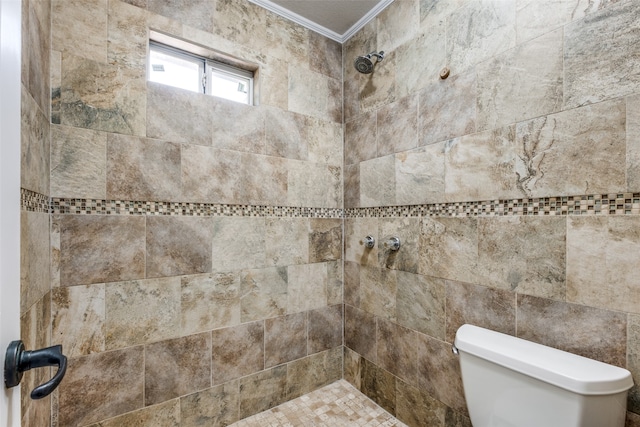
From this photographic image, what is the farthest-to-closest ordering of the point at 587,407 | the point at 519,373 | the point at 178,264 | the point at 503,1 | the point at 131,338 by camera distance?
the point at 178,264 → the point at 131,338 → the point at 503,1 → the point at 519,373 → the point at 587,407

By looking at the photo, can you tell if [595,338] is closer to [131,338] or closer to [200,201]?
[200,201]

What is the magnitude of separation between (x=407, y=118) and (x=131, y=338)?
5.88 ft

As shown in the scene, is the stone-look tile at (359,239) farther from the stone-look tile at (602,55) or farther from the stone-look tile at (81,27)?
the stone-look tile at (81,27)

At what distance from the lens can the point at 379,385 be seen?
178 centimetres

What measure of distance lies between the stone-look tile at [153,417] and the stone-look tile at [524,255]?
1600 mm

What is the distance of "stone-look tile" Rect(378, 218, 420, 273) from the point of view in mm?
1579

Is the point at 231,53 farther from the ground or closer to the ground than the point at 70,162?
farther from the ground

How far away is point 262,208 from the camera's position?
1.72 m

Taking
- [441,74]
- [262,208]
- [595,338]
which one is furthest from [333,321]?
[441,74]

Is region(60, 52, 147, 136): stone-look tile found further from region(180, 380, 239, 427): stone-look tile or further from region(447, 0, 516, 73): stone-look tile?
region(447, 0, 516, 73): stone-look tile

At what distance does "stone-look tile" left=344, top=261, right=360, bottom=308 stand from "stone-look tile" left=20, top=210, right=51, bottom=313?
155 cm

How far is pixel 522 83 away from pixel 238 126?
1.36 metres

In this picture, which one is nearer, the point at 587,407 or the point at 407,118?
the point at 587,407

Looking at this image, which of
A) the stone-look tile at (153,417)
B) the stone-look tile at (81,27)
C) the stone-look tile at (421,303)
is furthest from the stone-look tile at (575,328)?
the stone-look tile at (81,27)
